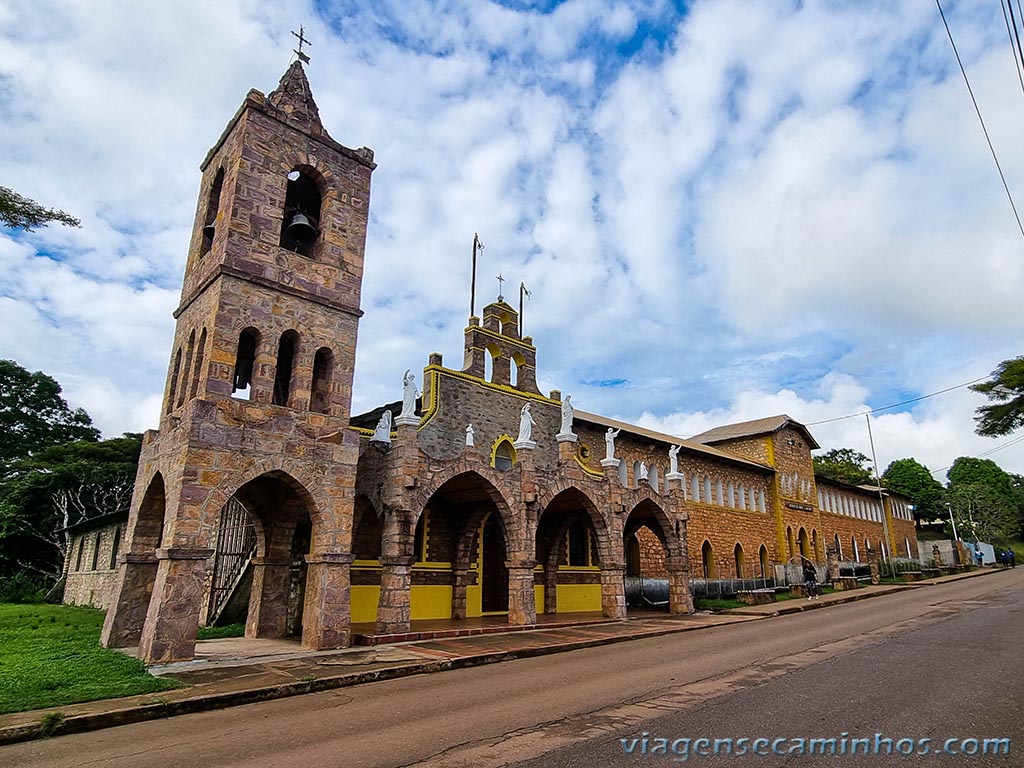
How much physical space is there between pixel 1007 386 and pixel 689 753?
39.8 ft

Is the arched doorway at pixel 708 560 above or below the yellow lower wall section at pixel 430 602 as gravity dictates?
above

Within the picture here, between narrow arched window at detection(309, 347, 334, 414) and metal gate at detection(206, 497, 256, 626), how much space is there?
4.95 m

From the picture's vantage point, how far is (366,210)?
1573 cm

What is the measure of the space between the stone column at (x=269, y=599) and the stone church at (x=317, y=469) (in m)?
0.05

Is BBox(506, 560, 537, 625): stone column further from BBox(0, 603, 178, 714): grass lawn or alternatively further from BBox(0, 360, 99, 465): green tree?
BBox(0, 360, 99, 465): green tree

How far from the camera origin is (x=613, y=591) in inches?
743

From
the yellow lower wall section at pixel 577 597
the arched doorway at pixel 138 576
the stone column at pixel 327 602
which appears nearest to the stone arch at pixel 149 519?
the arched doorway at pixel 138 576

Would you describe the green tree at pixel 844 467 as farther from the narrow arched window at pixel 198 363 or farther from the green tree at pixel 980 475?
the narrow arched window at pixel 198 363

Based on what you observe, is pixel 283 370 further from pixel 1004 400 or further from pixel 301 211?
pixel 1004 400

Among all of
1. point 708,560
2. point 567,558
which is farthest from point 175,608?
point 708,560

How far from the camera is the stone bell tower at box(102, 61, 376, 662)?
11.3 meters

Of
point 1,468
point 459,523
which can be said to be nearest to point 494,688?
point 459,523

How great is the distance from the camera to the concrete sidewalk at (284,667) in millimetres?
7270

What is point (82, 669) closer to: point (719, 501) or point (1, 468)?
point (719, 501)
